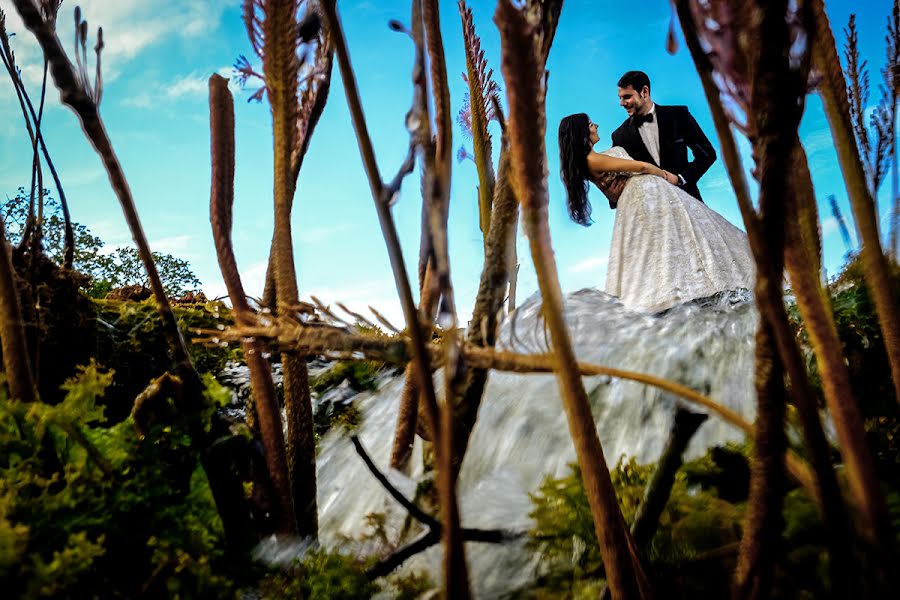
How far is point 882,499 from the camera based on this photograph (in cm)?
34

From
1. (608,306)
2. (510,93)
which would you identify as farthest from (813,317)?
(608,306)

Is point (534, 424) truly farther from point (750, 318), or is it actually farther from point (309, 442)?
point (750, 318)

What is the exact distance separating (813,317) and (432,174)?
27 centimetres

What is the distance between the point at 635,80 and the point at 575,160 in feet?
2.24

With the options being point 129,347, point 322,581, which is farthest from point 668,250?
point 322,581

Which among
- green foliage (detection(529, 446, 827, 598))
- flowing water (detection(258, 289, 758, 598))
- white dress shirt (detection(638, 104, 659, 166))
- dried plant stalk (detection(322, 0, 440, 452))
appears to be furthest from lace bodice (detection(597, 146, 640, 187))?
dried plant stalk (detection(322, 0, 440, 452))

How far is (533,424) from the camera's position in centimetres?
152

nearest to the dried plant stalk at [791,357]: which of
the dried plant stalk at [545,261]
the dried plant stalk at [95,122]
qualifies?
the dried plant stalk at [545,261]

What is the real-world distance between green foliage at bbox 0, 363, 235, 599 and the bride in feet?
8.07

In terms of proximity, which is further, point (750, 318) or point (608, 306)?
point (608, 306)

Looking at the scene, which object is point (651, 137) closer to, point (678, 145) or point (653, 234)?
point (678, 145)

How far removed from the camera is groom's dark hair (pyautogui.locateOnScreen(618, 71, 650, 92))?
3283mm

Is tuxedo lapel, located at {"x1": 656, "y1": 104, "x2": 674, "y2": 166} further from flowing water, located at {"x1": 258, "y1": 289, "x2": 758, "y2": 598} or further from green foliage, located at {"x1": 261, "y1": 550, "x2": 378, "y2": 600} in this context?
green foliage, located at {"x1": 261, "y1": 550, "x2": 378, "y2": 600}

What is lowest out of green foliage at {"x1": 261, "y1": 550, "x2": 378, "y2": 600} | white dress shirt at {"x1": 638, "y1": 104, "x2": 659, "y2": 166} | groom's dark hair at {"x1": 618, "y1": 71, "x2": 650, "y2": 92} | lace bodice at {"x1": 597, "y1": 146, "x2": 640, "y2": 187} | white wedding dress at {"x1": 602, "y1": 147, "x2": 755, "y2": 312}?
green foliage at {"x1": 261, "y1": 550, "x2": 378, "y2": 600}
